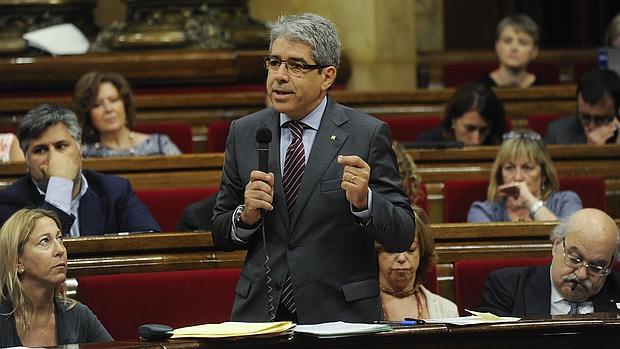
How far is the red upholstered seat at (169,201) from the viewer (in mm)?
5703

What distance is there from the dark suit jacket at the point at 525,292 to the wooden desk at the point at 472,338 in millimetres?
779

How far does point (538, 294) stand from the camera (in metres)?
4.46

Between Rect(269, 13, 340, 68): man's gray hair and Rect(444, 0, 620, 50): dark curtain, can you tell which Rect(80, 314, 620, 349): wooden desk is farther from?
Rect(444, 0, 620, 50): dark curtain

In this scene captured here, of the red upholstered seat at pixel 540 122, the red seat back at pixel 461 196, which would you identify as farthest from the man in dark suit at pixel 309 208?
the red upholstered seat at pixel 540 122

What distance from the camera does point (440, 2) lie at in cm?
1114

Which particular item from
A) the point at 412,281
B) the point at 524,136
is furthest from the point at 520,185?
the point at 412,281

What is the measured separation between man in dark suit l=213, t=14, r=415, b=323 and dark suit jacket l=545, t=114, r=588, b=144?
3.36 metres

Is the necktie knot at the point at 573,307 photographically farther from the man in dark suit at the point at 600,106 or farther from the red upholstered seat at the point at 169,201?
the man in dark suit at the point at 600,106

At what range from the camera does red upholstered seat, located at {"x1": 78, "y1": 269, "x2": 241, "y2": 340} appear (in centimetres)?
436

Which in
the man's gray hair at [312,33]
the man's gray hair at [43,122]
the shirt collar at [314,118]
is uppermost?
the man's gray hair at [312,33]

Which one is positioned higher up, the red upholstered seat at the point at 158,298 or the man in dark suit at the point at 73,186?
the man in dark suit at the point at 73,186

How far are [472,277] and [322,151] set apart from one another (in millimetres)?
1258

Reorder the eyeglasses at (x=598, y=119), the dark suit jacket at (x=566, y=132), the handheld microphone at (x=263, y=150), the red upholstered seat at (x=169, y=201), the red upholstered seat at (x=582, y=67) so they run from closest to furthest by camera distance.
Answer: the handheld microphone at (x=263, y=150) < the red upholstered seat at (x=169, y=201) < the eyeglasses at (x=598, y=119) < the dark suit jacket at (x=566, y=132) < the red upholstered seat at (x=582, y=67)

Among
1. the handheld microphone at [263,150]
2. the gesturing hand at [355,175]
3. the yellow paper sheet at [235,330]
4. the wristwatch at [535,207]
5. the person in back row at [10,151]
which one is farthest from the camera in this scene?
the person in back row at [10,151]
